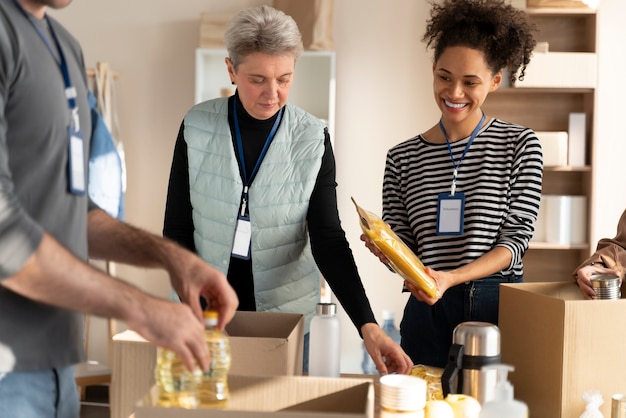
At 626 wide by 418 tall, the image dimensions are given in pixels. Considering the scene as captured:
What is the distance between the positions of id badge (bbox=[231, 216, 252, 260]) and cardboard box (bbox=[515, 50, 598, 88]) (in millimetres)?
2591

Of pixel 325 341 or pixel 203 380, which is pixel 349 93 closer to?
pixel 325 341

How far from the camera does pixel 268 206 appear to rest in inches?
80.7

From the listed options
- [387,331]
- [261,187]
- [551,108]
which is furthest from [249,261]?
[551,108]

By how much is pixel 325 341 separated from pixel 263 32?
2.83 ft

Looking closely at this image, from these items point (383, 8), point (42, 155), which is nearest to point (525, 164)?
point (42, 155)

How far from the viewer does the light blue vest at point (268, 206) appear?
2.05 metres

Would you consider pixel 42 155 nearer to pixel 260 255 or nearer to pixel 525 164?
pixel 260 255

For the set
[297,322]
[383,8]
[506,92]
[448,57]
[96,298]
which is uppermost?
[383,8]

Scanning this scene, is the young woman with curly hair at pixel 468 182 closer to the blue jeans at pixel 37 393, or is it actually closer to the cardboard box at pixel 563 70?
the blue jeans at pixel 37 393

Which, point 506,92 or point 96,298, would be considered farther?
point 506,92

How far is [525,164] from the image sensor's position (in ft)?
6.73

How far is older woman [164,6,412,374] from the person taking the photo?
2.04 metres

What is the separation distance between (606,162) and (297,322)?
337 centimetres

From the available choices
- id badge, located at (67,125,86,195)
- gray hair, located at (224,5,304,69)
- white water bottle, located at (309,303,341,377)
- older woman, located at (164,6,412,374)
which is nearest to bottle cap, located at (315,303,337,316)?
white water bottle, located at (309,303,341,377)
